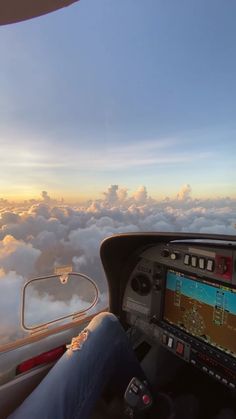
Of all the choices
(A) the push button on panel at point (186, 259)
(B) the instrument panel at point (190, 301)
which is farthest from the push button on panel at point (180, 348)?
(A) the push button on panel at point (186, 259)

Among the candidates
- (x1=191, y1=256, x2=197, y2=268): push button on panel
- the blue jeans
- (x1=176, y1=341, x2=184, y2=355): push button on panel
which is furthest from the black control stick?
(x1=191, y1=256, x2=197, y2=268): push button on panel

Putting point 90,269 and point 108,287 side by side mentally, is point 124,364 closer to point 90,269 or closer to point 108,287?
point 108,287

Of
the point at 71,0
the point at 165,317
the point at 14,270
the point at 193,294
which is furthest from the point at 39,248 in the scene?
the point at 71,0

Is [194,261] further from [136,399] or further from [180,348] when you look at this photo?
[136,399]

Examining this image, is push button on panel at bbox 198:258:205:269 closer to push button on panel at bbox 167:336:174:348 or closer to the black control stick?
push button on panel at bbox 167:336:174:348

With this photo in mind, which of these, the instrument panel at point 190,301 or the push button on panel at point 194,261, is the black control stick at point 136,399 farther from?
the push button on panel at point 194,261

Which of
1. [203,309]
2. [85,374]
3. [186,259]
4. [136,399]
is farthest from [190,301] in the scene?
[85,374]

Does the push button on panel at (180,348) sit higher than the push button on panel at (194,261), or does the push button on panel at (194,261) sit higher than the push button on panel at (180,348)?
the push button on panel at (194,261)
